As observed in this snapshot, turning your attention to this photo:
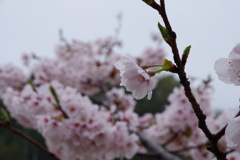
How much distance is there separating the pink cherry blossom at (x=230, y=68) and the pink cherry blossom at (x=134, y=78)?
0.17 meters

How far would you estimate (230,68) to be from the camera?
0.57m

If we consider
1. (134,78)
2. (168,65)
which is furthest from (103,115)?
(168,65)

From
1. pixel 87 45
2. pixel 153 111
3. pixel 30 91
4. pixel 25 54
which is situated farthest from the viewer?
pixel 153 111

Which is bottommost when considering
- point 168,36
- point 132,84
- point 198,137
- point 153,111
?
point 153,111

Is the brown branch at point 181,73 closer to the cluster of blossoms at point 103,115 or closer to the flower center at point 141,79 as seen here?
the cluster of blossoms at point 103,115

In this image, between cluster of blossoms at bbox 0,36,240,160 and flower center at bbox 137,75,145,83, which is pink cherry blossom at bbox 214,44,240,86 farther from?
flower center at bbox 137,75,145,83

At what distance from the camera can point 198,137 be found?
294 centimetres

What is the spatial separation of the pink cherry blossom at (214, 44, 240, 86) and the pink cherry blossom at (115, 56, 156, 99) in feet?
0.55

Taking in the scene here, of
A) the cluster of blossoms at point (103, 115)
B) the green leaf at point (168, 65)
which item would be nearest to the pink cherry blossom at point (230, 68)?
the cluster of blossoms at point (103, 115)

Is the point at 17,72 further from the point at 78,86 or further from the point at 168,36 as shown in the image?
the point at 168,36

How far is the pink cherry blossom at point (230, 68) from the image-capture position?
1.81ft

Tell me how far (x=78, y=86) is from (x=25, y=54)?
203 centimetres

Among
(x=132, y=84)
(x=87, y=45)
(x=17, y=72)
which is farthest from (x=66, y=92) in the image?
(x=87, y=45)

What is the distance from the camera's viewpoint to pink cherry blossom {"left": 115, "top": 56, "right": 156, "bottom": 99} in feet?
2.25
